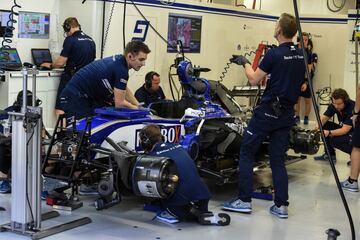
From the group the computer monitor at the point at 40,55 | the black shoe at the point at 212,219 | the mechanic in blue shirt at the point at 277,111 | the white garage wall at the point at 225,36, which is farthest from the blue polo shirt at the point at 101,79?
the white garage wall at the point at 225,36

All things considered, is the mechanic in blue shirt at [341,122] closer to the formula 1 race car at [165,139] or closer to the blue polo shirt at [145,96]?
the formula 1 race car at [165,139]

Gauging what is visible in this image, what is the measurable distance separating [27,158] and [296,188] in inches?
135

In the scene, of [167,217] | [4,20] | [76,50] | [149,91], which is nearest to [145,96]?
[149,91]

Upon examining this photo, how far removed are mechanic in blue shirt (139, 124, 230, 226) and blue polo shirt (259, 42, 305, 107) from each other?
3.25 ft

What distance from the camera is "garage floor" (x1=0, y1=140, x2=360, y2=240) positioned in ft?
15.4

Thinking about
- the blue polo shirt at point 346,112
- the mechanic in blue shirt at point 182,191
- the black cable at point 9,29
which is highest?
the black cable at point 9,29

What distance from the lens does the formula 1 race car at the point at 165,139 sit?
4.57m

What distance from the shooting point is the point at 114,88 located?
5.47 meters

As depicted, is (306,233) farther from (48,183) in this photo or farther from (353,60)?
(353,60)

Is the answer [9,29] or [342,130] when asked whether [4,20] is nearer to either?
[9,29]

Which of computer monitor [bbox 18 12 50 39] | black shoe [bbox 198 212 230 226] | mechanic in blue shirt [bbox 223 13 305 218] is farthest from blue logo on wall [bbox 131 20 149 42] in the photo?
black shoe [bbox 198 212 230 226]

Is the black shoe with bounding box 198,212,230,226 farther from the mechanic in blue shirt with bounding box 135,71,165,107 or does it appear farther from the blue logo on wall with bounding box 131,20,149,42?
the blue logo on wall with bounding box 131,20,149,42

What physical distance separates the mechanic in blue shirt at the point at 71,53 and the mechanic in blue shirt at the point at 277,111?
313 cm

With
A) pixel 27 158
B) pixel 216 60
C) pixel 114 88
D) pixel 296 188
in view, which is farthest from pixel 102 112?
pixel 216 60
